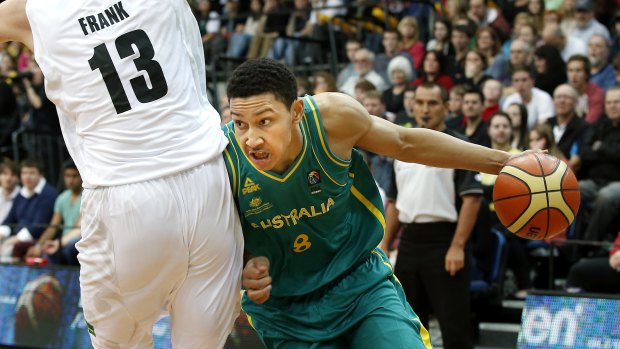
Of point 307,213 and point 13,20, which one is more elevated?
point 13,20

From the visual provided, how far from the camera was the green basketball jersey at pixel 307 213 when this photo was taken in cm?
393

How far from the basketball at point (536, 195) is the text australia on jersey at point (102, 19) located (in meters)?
1.72

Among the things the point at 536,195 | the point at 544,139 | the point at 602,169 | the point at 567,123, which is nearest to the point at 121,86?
the point at 536,195

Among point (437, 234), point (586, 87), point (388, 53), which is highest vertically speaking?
point (586, 87)

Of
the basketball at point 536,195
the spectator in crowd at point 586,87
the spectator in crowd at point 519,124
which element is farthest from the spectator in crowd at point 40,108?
the basketball at point 536,195

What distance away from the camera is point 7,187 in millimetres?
10391

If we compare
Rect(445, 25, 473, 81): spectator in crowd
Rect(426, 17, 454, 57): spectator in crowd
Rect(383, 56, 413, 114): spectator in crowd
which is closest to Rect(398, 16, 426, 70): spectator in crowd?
Rect(426, 17, 454, 57): spectator in crowd

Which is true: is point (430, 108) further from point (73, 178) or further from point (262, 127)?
point (73, 178)

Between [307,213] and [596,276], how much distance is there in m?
3.86

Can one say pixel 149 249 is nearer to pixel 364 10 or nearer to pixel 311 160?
pixel 311 160

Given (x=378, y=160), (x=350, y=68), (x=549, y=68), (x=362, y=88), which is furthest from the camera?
(x=350, y=68)

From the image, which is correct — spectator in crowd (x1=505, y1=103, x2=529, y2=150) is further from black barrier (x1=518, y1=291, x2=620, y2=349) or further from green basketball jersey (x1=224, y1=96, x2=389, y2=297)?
green basketball jersey (x1=224, y1=96, x2=389, y2=297)

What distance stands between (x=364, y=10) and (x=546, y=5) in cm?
293

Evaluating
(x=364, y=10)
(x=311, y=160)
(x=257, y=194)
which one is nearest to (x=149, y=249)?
(x=257, y=194)
